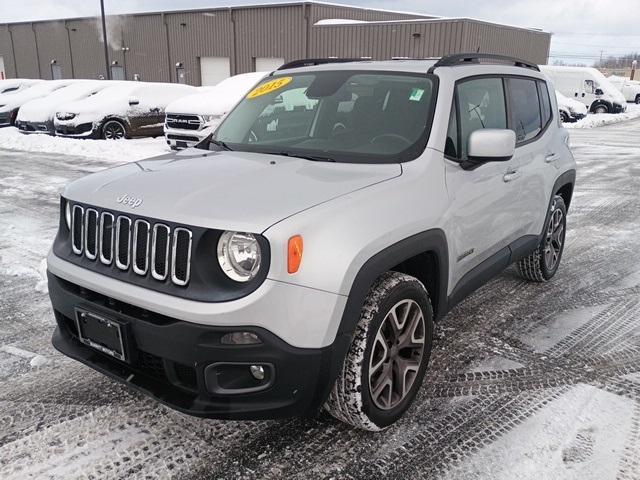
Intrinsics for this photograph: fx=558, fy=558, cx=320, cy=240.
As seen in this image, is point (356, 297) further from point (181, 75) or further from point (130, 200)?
point (181, 75)

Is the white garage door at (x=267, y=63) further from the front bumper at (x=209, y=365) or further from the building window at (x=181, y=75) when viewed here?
the front bumper at (x=209, y=365)

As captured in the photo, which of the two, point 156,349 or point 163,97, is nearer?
point 156,349

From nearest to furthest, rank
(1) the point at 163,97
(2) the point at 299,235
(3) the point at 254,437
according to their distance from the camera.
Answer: (2) the point at 299,235 < (3) the point at 254,437 < (1) the point at 163,97

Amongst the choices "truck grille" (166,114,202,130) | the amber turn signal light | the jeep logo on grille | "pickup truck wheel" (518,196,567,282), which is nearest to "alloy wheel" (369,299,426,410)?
the amber turn signal light

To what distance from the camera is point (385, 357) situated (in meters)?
2.68

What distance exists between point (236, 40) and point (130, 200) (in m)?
31.2

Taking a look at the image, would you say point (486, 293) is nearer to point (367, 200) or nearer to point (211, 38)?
point (367, 200)

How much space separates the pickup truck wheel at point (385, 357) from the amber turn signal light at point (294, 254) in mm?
465

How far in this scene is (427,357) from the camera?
2951 mm

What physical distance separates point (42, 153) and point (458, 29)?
58.2 feet

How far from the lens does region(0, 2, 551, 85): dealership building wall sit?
25094mm

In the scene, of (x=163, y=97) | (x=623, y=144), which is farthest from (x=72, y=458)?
(x=623, y=144)

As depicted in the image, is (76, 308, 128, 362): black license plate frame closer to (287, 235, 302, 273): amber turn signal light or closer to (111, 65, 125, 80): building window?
(287, 235, 302, 273): amber turn signal light

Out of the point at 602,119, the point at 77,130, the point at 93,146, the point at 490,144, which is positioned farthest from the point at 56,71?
the point at 490,144
